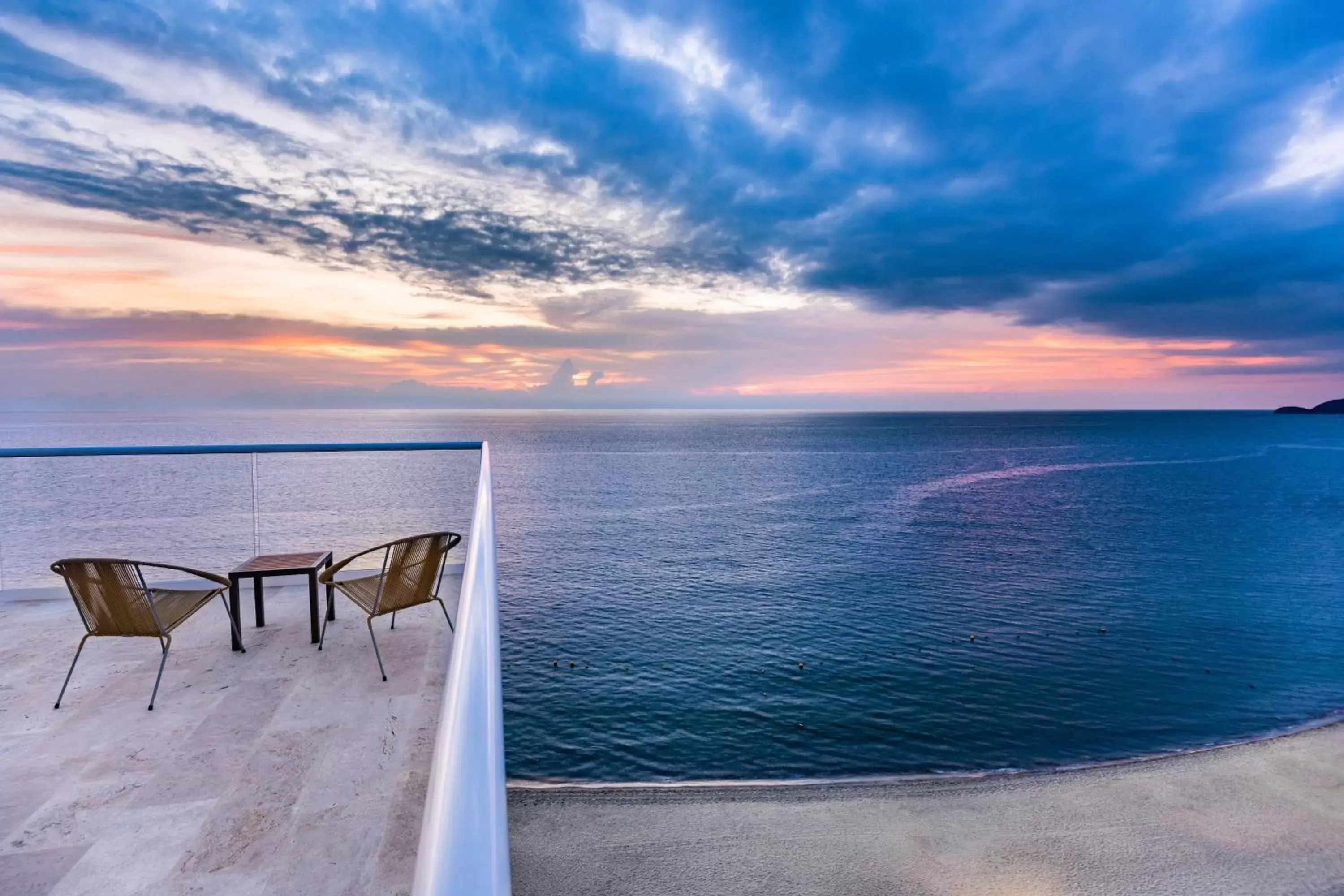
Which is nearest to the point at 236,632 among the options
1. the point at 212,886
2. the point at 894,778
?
the point at 212,886

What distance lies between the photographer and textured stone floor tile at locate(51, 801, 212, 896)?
2.43 meters

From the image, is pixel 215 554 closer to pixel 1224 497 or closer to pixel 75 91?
pixel 75 91

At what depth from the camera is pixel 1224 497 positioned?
4575 centimetres

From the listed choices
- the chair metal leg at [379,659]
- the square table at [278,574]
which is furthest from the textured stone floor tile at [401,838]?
the square table at [278,574]

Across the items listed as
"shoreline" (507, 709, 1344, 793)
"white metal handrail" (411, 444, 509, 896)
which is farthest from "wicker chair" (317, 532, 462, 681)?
"shoreline" (507, 709, 1344, 793)

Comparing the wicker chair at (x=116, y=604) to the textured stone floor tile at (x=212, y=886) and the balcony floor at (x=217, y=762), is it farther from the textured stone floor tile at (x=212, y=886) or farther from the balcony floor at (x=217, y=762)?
the textured stone floor tile at (x=212, y=886)

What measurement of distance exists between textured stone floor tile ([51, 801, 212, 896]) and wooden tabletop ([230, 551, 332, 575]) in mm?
1895

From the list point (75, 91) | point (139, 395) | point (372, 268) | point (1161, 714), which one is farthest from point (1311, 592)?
point (139, 395)

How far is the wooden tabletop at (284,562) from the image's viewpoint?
4.58 metres

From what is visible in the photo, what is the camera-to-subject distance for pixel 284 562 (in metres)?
4.82

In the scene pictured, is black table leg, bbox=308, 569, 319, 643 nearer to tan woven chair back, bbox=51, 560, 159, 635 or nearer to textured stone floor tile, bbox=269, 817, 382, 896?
tan woven chair back, bbox=51, 560, 159, 635

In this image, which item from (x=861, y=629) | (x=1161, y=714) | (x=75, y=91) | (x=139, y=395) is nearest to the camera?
(x=75, y=91)

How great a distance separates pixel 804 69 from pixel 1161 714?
82.1ft

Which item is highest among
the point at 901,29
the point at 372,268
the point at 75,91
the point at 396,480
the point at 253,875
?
the point at 901,29
